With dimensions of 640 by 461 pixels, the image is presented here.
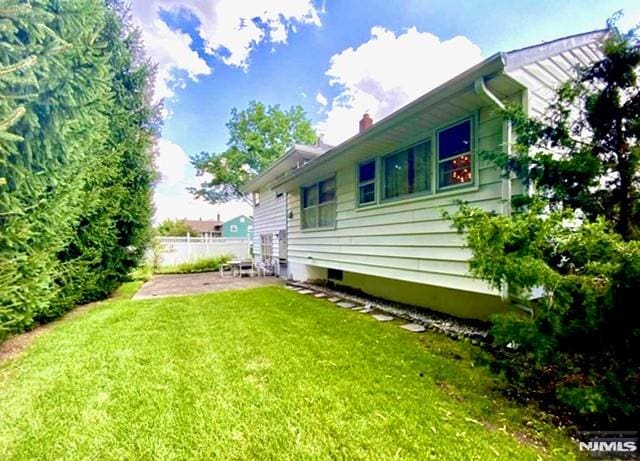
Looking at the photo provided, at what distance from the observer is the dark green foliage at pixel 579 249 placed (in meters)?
2.18

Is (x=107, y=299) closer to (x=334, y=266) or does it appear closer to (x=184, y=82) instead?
(x=334, y=266)

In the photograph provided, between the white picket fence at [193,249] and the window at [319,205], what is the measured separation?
933cm

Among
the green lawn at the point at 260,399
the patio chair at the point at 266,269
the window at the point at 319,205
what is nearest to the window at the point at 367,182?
the window at the point at 319,205

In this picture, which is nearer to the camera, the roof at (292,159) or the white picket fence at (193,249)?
the roof at (292,159)

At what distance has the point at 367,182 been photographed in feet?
22.4

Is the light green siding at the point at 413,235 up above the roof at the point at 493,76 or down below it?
below

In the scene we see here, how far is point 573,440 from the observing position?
87.2 inches

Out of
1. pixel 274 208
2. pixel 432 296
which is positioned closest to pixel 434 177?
pixel 432 296

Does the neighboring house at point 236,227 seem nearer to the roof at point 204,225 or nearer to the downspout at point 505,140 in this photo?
the roof at point 204,225

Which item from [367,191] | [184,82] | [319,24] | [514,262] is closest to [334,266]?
[367,191]

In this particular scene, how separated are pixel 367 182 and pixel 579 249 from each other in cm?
467

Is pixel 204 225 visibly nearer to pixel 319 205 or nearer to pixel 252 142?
pixel 252 142

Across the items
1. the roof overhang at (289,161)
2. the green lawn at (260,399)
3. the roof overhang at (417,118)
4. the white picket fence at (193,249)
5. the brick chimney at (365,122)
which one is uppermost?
the brick chimney at (365,122)

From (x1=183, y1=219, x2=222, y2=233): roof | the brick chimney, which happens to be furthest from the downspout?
(x1=183, y1=219, x2=222, y2=233): roof
